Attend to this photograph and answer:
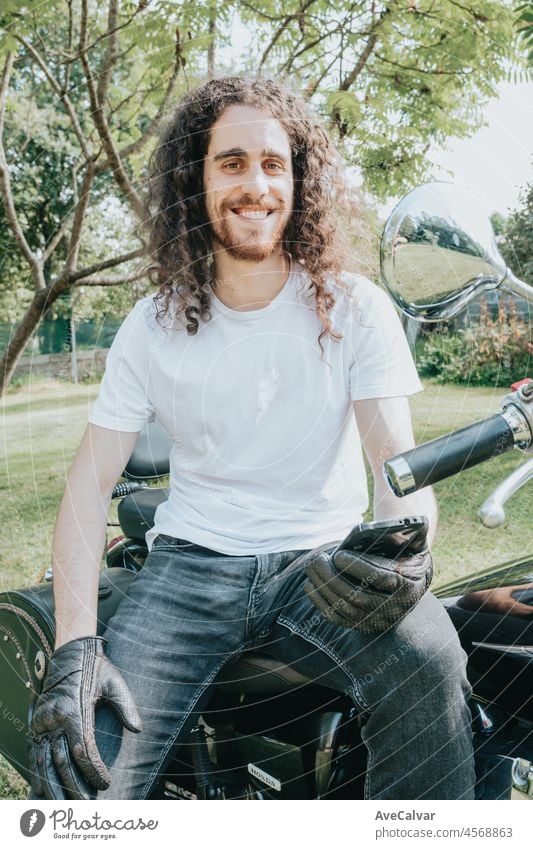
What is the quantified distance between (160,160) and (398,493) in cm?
148

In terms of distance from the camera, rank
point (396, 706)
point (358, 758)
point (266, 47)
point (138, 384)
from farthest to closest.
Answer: point (266, 47) → point (138, 384) → point (358, 758) → point (396, 706)

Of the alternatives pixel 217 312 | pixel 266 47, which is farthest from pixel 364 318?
pixel 266 47

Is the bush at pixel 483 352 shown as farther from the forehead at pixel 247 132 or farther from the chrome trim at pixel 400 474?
the chrome trim at pixel 400 474

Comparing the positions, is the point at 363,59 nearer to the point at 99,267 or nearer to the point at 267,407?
the point at 99,267

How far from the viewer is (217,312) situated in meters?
1.84

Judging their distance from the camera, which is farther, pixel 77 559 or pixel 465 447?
pixel 77 559

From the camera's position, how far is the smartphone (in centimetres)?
115

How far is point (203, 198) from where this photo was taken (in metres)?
2.07

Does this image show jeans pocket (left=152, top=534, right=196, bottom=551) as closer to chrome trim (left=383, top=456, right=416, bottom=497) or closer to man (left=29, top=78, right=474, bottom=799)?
man (left=29, top=78, right=474, bottom=799)

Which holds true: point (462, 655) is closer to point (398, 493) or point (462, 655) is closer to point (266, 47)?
point (398, 493)

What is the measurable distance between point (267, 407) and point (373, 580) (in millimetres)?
590

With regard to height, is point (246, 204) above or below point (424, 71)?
below

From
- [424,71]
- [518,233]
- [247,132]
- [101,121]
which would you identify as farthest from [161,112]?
[518,233]
